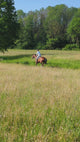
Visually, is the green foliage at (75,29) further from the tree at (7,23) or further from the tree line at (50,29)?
the tree at (7,23)

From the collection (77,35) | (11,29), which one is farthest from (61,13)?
(11,29)

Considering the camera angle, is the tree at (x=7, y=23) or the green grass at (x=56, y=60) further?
the tree at (x=7, y=23)

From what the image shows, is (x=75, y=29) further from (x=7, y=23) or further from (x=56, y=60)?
(x=56, y=60)

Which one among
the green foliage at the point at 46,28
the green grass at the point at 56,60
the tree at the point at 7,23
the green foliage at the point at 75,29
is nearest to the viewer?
the green grass at the point at 56,60

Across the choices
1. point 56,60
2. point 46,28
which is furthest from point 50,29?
point 56,60

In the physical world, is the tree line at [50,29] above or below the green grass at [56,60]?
above

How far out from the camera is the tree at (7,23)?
28972 mm

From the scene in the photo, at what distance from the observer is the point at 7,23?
29859mm

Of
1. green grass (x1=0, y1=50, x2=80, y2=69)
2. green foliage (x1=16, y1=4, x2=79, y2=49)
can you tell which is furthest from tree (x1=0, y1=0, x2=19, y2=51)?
green foliage (x1=16, y1=4, x2=79, y2=49)

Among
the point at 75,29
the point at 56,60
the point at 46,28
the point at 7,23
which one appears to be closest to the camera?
the point at 56,60

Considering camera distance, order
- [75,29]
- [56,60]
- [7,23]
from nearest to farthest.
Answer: [56,60]
[7,23]
[75,29]

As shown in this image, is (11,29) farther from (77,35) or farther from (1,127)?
(77,35)

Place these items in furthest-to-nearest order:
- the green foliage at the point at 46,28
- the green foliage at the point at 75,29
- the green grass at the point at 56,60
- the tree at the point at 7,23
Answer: the green foliage at the point at 46,28
the green foliage at the point at 75,29
the tree at the point at 7,23
the green grass at the point at 56,60

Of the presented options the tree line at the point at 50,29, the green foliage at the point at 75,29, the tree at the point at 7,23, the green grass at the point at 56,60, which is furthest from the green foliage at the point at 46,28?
the green grass at the point at 56,60
